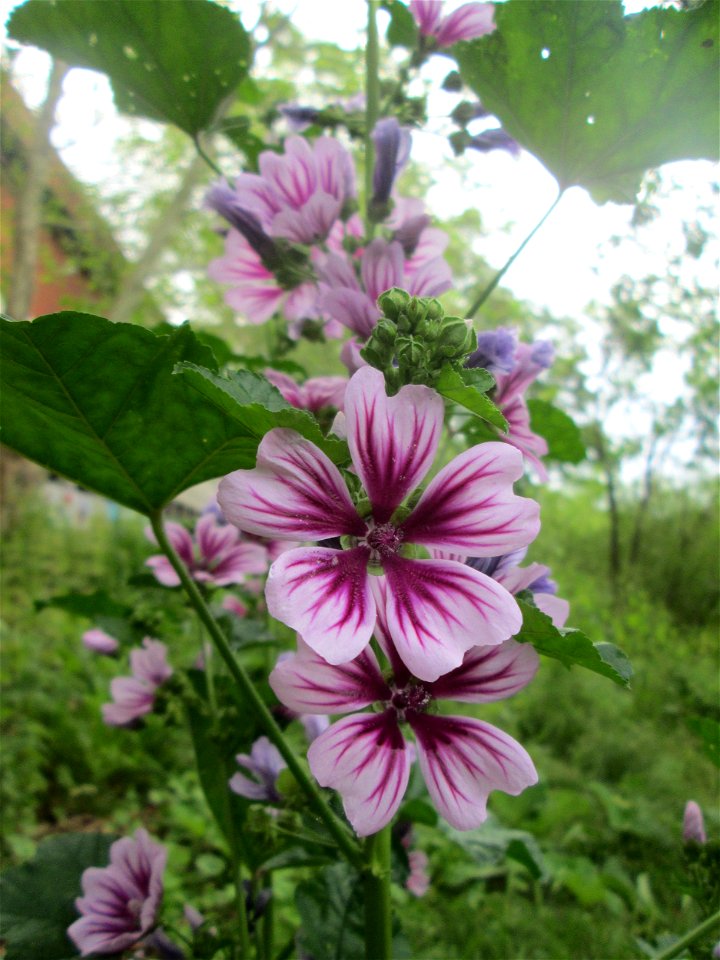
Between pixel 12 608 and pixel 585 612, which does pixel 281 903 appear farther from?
pixel 12 608

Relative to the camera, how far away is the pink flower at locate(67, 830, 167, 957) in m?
0.66

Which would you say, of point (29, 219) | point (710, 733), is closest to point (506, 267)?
point (710, 733)

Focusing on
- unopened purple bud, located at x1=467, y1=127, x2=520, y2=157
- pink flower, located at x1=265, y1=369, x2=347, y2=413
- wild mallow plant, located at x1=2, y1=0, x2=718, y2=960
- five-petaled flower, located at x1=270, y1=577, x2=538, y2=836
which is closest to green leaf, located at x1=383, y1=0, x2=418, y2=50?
wild mallow plant, located at x1=2, y1=0, x2=718, y2=960

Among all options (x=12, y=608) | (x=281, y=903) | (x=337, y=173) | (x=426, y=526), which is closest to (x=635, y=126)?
(x=337, y=173)

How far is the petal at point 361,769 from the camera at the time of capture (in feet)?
1.33

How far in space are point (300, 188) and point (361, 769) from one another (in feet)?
1.66

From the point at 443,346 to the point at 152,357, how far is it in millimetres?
176

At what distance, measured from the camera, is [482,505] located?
1.30ft

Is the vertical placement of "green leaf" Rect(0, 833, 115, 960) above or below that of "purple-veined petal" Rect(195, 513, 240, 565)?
below

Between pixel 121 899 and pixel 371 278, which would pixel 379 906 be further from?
pixel 371 278

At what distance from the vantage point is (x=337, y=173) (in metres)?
0.66

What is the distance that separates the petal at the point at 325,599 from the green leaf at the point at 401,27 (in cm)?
65

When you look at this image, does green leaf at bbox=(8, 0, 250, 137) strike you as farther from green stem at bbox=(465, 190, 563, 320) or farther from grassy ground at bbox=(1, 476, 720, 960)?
grassy ground at bbox=(1, 476, 720, 960)

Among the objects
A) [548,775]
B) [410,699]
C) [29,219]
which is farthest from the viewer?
[29,219]
